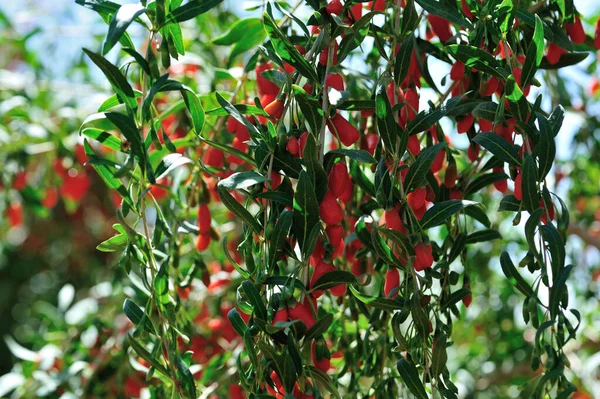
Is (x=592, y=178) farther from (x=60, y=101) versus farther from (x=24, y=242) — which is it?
(x=24, y=242)

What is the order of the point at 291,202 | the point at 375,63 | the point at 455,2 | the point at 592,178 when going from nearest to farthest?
the point at 291,202, the point at 455,2, the point at 375,63, the point at 592,178

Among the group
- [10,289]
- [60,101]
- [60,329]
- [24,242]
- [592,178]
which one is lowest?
[10,289]

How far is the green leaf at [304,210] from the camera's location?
736 mm

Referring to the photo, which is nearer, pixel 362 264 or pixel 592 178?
pixel 362 264

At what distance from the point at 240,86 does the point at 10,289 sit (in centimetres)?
307

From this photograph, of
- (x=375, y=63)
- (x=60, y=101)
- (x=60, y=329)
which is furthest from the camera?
(x=60, y=101)

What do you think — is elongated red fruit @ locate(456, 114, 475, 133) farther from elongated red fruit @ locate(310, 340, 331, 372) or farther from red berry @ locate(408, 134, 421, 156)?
elongated red fruit @ locate(310, 340, 331, 372)

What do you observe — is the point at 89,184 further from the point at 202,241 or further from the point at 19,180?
the point at 202,241

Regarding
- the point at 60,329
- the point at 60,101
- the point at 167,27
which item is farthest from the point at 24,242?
the point at 167,27

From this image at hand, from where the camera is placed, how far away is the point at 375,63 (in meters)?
1.21

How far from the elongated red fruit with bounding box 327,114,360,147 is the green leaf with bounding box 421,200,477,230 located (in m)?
0.12

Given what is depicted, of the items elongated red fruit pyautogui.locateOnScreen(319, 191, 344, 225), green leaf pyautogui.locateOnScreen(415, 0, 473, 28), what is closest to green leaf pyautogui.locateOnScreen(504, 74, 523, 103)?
green leaf pyautogui.locateOnScreen(415, 0, 473, 28)

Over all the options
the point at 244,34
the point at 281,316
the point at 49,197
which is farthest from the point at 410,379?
the point at 49,197

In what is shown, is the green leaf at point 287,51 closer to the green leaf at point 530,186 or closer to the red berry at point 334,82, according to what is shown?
the red berry at point 334,82
